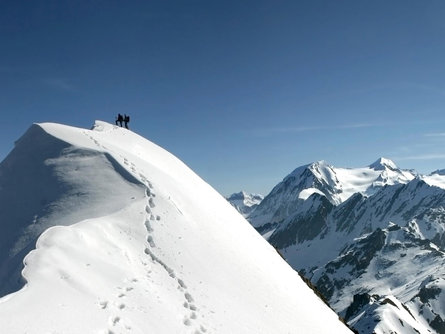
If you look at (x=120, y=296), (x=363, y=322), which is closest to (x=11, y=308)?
(x=120, y=296)

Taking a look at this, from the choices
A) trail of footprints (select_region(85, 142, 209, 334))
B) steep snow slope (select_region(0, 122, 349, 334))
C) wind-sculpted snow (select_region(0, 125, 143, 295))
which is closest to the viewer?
trail of footprints (select_region(85, 142, 209, 334))

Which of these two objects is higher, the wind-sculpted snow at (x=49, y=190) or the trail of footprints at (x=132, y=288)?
the wind-sculpted snow at (x=49, y=190)

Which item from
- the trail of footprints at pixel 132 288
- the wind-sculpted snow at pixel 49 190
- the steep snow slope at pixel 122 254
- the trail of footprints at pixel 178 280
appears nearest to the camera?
the trail of footprints at pixel 132 288

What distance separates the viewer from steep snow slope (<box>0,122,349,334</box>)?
44.6 feet

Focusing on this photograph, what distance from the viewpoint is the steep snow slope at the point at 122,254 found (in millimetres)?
13602

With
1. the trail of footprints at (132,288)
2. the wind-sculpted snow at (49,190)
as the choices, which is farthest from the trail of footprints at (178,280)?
the wind-sculpted snow at (49,190)

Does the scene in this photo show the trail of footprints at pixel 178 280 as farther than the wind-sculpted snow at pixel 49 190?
No

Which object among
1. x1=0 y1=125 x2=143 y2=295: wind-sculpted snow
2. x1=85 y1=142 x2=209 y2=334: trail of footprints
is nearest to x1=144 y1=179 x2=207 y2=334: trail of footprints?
x1=85 y1=142 x2=209 y2=334: trail of footprints

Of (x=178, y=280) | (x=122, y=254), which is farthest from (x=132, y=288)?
(x=178, y=280)

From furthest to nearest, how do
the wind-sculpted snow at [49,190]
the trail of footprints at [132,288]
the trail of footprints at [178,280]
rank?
the wind-sculpted snow at [49,190]
the trail of footprints at [178,280]
the trail of footprints at [132,288]

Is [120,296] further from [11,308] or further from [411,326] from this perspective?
[411,326]

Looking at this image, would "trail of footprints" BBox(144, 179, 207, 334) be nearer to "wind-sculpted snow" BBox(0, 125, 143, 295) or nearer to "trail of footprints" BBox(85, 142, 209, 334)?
"trail of footprints" BBox(85, 142, 209, 334)

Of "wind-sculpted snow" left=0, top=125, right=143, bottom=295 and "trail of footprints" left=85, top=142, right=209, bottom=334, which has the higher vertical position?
"wind-sculpted snow" left=0, top=125, right=143, bottom=295

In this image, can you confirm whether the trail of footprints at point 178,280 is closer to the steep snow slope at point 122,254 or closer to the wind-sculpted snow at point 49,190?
the steep snow slope at point 122,254
